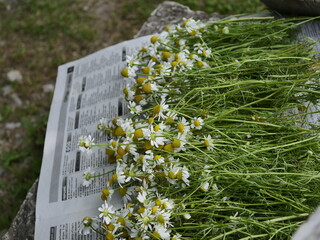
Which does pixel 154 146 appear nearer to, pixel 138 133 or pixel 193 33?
pixel 138 133

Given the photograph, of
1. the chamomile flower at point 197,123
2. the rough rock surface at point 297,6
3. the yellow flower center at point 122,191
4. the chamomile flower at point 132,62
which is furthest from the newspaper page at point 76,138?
the rough rock surface at point 297,6

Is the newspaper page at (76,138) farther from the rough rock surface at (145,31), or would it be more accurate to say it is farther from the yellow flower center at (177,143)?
the yellow flower center at (177,143)

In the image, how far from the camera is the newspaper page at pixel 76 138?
116cm

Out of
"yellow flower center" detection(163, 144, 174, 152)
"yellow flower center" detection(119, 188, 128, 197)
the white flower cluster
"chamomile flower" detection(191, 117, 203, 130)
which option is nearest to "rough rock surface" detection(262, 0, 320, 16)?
the white flower cluster

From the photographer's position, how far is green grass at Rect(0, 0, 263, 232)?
1.87 metres

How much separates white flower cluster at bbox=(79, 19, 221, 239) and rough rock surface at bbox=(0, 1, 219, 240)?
0.31 metres

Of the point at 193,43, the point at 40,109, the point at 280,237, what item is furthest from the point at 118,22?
the point at 280,237

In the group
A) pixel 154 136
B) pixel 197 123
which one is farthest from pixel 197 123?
pixel 154 136

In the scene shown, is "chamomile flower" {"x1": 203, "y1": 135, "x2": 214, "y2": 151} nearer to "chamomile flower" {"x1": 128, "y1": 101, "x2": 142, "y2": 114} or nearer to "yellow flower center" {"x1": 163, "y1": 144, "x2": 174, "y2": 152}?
"yellow flower center" {"x1": 163, "y1": 144, "x2": 174, "y2": 152}

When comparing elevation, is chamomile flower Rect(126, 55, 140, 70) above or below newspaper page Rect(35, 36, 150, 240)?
above

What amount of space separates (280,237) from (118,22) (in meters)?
1.58

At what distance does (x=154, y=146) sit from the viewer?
956mm

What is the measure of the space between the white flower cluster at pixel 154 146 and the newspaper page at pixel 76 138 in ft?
0.42

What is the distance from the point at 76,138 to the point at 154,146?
0.47 meters
